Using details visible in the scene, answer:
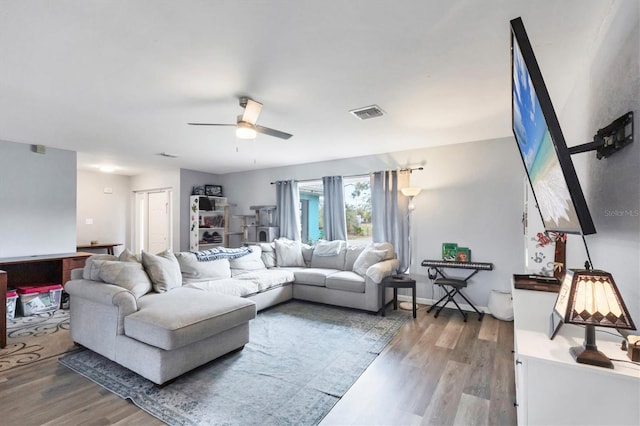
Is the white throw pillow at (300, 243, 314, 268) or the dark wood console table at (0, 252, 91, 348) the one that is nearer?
the dark wood console table at (0, 252, 91, 348)

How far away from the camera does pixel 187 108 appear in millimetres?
2986

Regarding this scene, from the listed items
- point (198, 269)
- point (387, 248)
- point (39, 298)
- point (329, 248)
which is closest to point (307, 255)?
point (329, 248)

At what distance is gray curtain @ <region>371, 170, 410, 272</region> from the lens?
4750 millimetres

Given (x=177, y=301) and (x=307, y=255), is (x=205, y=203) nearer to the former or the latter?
(x=307, y=255)

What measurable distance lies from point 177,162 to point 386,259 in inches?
168

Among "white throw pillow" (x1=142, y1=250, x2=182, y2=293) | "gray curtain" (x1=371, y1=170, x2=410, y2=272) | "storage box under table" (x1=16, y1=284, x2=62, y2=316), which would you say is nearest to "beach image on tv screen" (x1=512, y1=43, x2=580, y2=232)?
"gray curtain" (x1=371, y1=170, x2=410, y2=272)

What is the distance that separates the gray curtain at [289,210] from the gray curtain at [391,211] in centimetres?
161

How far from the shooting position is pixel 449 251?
4.47 m

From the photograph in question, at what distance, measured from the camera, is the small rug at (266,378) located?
78.5 inches

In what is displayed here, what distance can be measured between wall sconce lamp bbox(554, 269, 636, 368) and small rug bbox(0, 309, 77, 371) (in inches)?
155

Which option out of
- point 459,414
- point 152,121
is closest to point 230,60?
point 152,121

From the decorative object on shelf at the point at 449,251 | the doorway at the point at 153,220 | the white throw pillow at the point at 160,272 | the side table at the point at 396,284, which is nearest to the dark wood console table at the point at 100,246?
the doorway at the point at 153,220

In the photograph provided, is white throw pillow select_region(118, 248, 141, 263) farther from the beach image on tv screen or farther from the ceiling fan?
the beach image on tv screen

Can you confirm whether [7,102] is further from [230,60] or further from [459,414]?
[459,414]
